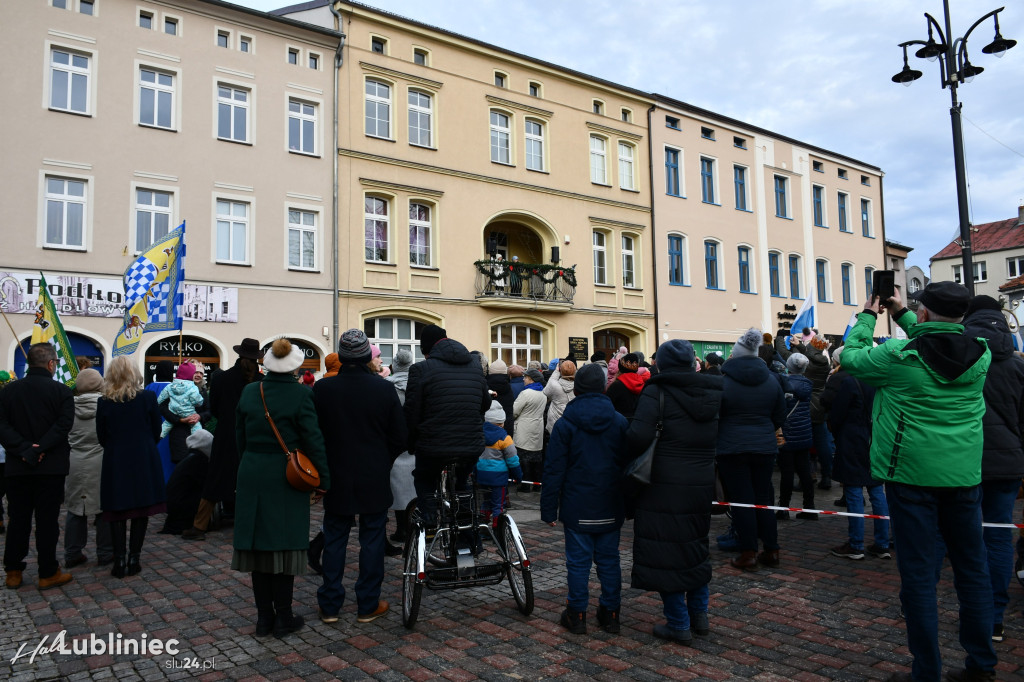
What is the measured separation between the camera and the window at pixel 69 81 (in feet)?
55.6

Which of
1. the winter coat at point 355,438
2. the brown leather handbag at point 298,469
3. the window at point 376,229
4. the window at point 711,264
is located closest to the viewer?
the brown leather handbag at point 298,469

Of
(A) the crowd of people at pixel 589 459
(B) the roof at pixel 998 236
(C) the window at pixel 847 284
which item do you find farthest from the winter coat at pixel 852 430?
(B) the roof at pixel 998 236

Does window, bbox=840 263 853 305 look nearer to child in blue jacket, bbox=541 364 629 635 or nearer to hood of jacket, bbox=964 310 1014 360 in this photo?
hood of jacket, bbox=964 310 1014 360

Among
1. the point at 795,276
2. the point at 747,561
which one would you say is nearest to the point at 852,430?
the point at 747,561

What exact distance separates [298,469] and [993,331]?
15.3 ft

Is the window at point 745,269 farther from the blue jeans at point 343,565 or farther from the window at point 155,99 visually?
the blue jeans at point 343,565

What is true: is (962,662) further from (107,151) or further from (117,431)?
(107,151)

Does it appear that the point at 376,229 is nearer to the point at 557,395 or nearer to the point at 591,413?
the point at 557,395

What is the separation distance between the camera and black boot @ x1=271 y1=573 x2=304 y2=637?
4.91 meters

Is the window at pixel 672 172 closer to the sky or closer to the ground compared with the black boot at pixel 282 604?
closer to the sky

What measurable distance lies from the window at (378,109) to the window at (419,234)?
2283 millimetres

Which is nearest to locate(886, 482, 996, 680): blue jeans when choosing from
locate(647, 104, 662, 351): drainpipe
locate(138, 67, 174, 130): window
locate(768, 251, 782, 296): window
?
locate(138, 67, 174, 130): window

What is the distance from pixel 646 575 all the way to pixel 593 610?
944 millimetres

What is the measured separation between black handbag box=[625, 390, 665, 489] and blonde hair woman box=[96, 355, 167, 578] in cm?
438
